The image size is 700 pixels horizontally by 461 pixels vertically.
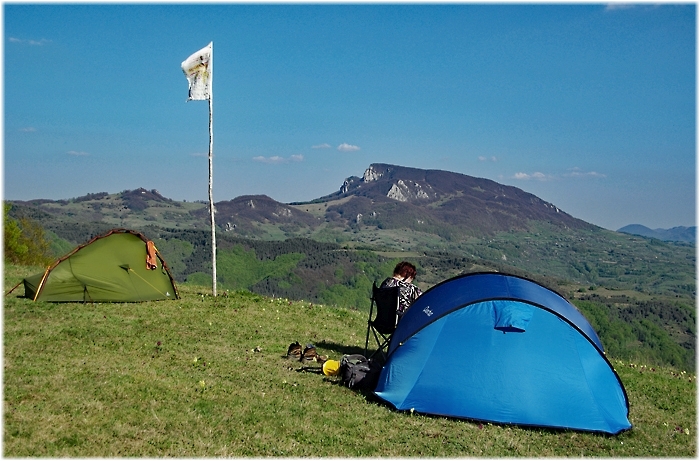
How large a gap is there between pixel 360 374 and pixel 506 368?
2586mm

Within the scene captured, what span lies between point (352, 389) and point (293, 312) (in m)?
7.80

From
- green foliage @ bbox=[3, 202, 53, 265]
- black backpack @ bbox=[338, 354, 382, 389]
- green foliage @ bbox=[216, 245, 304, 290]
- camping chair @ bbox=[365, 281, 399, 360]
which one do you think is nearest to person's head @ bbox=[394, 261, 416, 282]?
camping chair @ bbox=[365, 281, 399, 360]

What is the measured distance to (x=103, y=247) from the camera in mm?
18000

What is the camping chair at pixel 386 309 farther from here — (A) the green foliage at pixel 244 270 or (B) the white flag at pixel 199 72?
(A) the green foliage at pixel 244 270

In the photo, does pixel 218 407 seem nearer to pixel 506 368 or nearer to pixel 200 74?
pixel 506 368

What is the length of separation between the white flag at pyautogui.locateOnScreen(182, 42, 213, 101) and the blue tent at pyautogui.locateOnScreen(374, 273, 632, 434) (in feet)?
41.0

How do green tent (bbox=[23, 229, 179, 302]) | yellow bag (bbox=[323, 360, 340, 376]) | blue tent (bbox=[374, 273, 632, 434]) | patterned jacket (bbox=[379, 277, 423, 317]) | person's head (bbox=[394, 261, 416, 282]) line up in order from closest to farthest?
blue tent (bbox=[374, 273, 632, 434]) → yellow bag (bbox=[323, 360, 340, 376]) → patterned jacket (bbox=[379, 277, 423, 317]) → person's head (bbox=[394, 261, 416, 282]) → green tent (bbox=[23, 229, 179, 302])

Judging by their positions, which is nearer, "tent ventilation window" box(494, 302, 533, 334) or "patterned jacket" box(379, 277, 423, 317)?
"tent ventilation window" box(494, 302, 533, 334)

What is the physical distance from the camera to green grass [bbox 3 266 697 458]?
797 centimetres

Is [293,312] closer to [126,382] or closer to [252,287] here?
[126,382]

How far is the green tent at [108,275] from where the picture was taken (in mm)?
16953

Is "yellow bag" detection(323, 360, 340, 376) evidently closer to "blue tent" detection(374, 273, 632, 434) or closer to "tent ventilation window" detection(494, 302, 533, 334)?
"blue tent" detection(374, 273, 632, 434)

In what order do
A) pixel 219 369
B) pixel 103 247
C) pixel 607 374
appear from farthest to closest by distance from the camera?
pixel 103 247
pixel 219 369
pixel 607 374

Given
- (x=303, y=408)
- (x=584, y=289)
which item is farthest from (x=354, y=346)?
(x=584, y=289)
